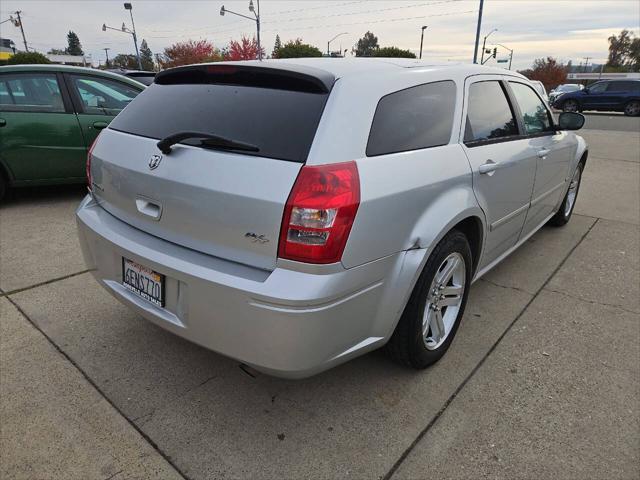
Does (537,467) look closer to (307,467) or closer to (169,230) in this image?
(307,467)

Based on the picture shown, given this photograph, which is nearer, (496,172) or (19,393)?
(19,393)

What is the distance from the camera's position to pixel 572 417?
2213 millimetres

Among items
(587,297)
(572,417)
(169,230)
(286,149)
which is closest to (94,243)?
(169,230)

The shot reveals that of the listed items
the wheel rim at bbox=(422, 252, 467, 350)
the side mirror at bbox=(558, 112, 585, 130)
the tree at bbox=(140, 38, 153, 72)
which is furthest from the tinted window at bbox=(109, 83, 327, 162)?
the tree at bbox=(140, 38, 153, 72)

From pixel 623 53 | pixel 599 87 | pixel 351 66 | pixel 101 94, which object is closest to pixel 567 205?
pixel 351 66

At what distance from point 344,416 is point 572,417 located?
1120 mm

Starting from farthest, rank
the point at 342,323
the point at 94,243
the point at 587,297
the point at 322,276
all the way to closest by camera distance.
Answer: the point at 587,297 → the point at 94,243 → the point at 342,323 → the point at 322,276

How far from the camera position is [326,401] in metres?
2.32

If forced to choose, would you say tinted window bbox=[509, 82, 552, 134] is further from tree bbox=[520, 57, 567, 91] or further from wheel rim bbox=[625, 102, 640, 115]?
tree bbox=[520, 57, 567, 91]

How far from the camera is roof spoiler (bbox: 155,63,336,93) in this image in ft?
6.43

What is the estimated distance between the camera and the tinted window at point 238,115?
1841 mm

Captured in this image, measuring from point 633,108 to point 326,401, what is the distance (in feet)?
88.3

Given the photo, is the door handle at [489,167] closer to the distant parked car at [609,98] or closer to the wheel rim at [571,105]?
the distant parked car at [609,98]

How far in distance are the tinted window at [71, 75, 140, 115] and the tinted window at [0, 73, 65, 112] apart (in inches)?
9.7
